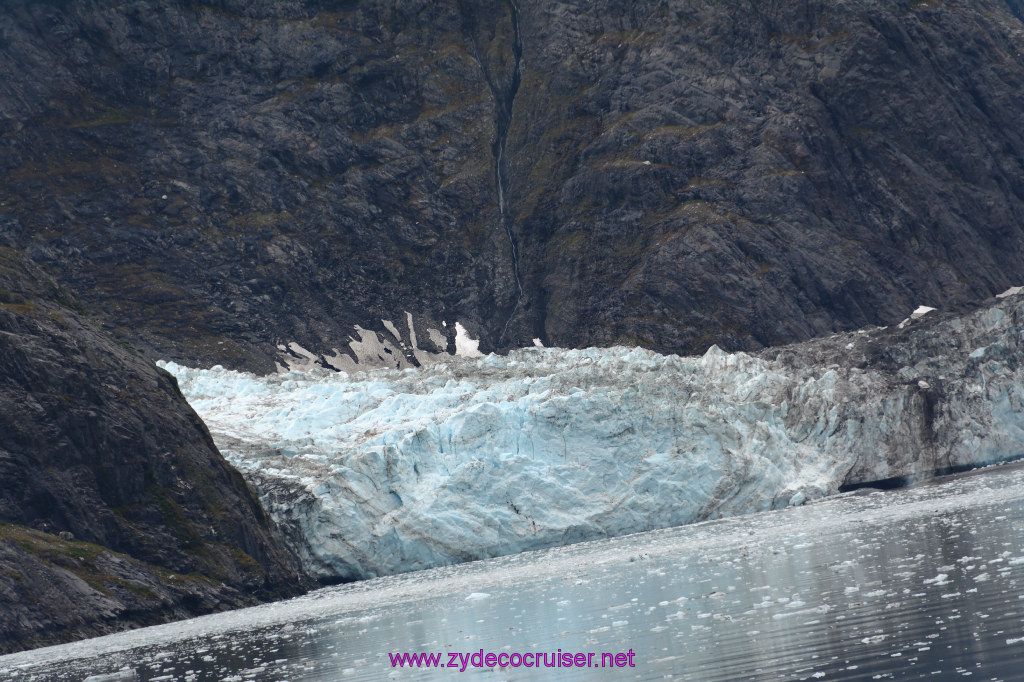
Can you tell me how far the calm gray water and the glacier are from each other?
23.7ft

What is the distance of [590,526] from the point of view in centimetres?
5672

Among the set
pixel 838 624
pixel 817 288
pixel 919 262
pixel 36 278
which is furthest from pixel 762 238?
pixel 838 624

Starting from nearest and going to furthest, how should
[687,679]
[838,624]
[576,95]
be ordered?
[687,679] → [838,624] → [576,95]

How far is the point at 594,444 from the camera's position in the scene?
191ft

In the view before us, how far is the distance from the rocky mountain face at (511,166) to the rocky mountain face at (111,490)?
50322 millimetres

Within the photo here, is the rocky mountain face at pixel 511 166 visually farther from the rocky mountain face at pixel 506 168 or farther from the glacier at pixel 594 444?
the glacier at pixel 594 444

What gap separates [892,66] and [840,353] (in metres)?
47.4

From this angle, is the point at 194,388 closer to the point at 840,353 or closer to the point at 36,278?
the point at 36,278

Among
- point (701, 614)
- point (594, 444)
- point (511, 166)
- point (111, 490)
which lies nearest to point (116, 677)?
point (701, 614)

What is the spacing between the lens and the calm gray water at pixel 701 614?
58.8 feet

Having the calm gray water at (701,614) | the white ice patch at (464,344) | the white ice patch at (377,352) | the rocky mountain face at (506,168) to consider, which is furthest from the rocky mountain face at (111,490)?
the white ice patch at (464,344)

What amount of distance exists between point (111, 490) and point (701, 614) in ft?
115

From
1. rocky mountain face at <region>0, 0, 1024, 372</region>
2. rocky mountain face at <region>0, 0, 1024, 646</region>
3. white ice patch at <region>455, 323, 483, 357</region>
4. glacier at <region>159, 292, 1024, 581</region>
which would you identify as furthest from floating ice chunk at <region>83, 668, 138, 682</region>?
white ice patch at <region>455, 323, 483, 357</region>

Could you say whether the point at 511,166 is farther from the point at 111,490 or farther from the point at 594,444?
the point at 111,490
